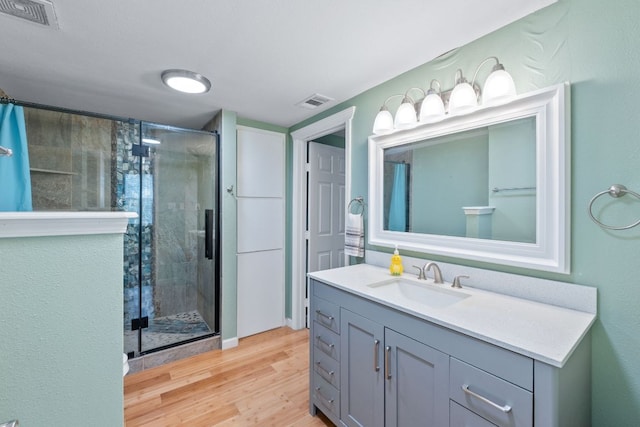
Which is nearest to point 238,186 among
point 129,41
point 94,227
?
point 129,41

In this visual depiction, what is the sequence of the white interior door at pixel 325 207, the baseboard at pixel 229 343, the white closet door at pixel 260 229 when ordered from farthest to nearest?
the white interior door at pixel 325 207
the white closet door at pixel 260 229
the baseboard at pixel 229 343

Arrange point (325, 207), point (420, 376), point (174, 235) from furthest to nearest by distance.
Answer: point (325, 207) → point (174, 235) → point (420, 376)

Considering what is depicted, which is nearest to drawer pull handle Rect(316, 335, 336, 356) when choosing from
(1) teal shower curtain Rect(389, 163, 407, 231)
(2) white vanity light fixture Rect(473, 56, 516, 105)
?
(1) teal shower curtain Rect(389, 163, 407, 231)

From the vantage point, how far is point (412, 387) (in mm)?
1161

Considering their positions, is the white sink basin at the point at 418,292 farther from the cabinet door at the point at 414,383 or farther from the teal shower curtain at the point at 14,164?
the teal shower curtain at the point at 14,164

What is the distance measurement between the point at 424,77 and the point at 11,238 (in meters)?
2.02

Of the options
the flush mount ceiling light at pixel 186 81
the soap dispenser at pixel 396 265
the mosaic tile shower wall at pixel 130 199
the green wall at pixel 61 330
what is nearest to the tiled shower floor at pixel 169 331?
the mosaic tile shower wall at pixel 130 199

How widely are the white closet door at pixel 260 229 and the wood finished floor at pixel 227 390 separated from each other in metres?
0.40

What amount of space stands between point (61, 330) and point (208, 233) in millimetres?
1863

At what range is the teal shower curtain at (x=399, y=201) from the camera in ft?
6.14

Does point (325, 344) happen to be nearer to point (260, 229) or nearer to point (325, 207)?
point (260, 229)

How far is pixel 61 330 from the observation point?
85 cm

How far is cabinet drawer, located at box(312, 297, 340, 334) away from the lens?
5.10 ft

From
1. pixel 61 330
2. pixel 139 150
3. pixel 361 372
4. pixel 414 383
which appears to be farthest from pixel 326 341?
pixel 139 150
